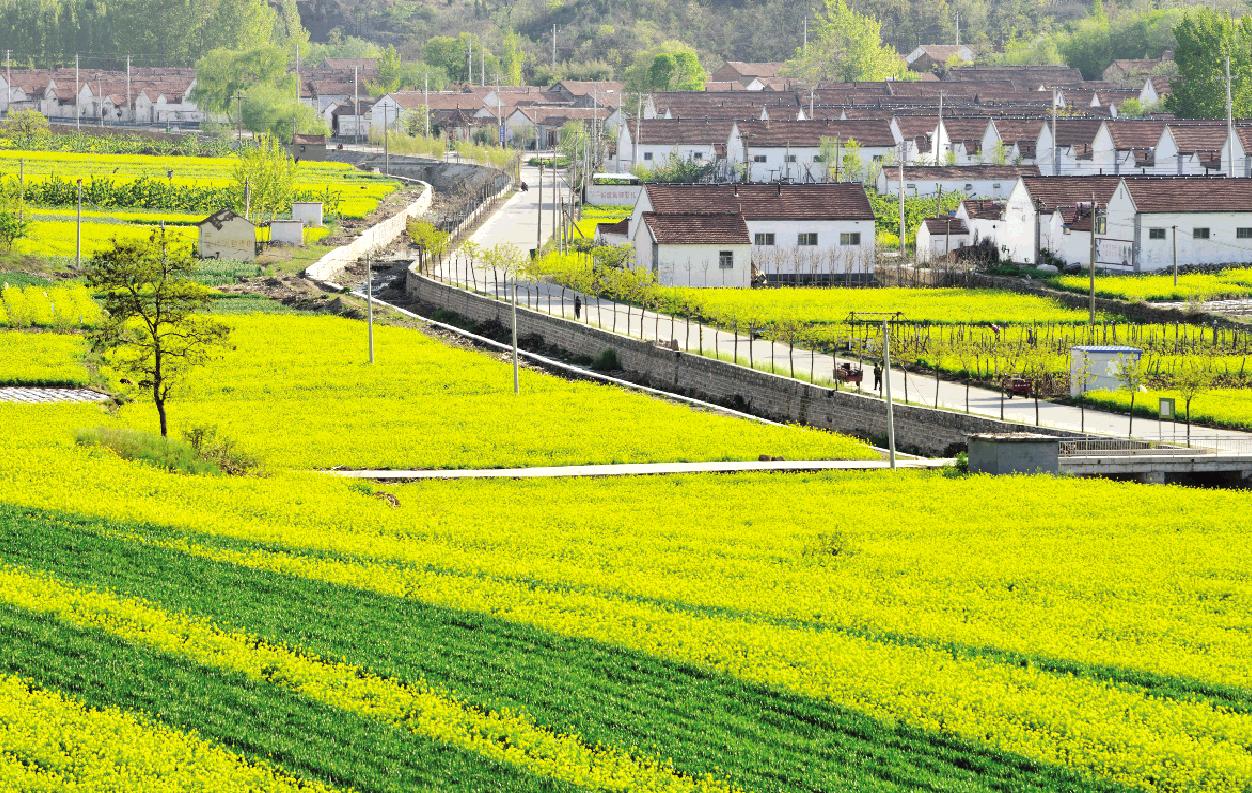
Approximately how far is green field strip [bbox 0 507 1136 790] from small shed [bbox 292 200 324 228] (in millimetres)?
66271

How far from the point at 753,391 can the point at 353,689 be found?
29.9 m

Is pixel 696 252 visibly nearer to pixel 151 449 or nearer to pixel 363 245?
pixel 363 245

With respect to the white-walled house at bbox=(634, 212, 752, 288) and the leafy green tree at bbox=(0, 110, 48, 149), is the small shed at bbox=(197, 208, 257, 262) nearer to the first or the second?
the white-walled house at bbox=(634, 212, 752, 288)

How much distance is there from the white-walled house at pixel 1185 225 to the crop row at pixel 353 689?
195 ft

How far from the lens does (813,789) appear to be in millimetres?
22969

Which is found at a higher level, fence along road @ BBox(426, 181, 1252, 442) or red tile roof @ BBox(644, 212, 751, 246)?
red tile roof @ BBox(644, 212, 751, 246)

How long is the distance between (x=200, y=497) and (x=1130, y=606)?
1774 centimetres

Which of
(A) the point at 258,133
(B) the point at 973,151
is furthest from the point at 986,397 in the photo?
(A) the point at 258,133

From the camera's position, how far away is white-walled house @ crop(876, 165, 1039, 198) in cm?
10694

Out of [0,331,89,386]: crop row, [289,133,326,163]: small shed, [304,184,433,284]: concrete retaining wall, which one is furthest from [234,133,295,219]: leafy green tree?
[289,133,326,163]: small shed

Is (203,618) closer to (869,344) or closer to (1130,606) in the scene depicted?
(1130,606)

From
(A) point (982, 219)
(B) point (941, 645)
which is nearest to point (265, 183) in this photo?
(A) point (982, 219)

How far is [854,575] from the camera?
3431cm

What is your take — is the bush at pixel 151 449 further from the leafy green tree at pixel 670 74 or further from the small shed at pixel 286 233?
the leafy green tree at pixel 670 74
